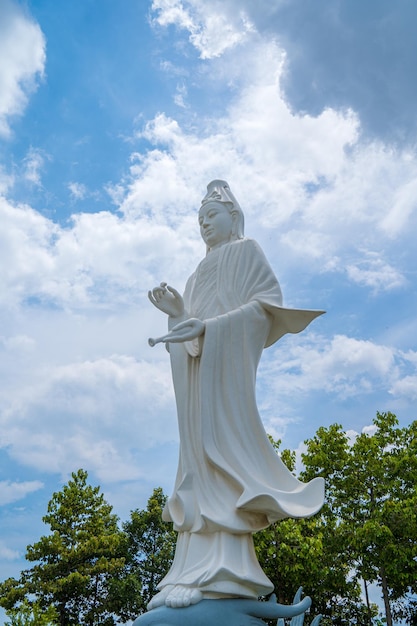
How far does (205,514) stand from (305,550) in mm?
9578

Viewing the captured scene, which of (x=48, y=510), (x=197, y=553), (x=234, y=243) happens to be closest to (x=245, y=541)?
(x=197, y=553)

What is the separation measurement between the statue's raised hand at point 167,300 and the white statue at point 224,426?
0.01 meters

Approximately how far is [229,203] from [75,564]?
13.1m

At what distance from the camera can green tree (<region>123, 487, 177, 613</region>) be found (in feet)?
65.0

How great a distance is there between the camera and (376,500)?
16.2 m

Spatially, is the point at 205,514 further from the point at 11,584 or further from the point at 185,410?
the point at 11,584

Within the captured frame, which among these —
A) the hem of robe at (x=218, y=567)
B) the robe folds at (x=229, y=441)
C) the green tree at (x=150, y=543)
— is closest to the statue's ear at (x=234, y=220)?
the robe folds at (x=229, y=441)

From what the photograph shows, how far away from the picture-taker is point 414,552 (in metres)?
14.7

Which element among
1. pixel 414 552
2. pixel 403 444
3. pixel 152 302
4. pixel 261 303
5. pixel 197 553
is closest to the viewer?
pixel 197 553

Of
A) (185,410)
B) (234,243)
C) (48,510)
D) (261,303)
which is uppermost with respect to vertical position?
(48,510)

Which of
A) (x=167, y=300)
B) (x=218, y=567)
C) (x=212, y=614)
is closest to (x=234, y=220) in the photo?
(x=167, y=300)

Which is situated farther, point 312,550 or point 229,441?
point 312,550

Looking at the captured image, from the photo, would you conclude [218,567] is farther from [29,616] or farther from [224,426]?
[29,616]

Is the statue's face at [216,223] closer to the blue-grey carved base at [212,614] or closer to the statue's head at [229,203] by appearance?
the statue's head at [229,203]
